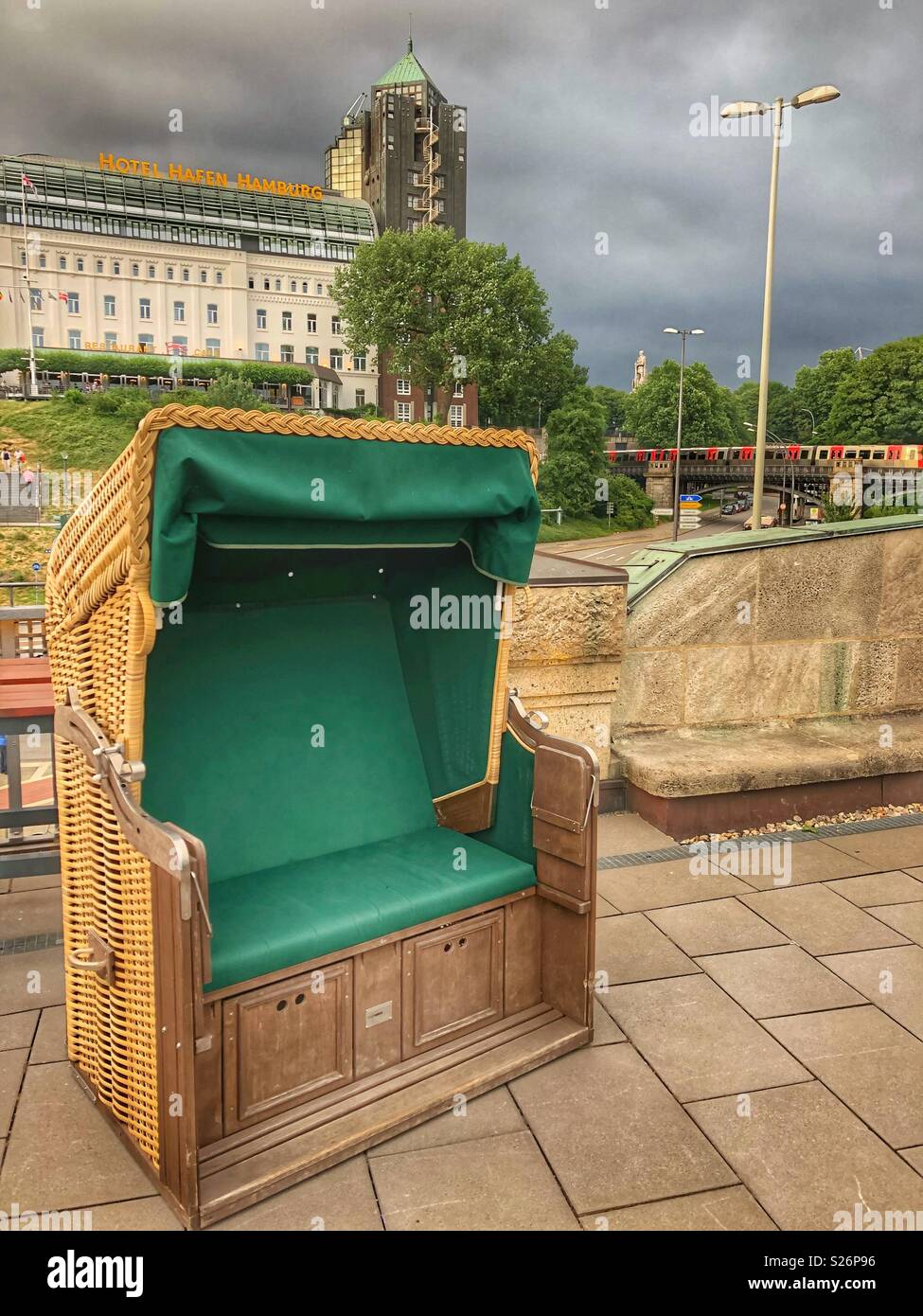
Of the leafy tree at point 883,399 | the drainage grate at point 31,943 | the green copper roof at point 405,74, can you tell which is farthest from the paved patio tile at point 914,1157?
the green copper roof at point 405,74

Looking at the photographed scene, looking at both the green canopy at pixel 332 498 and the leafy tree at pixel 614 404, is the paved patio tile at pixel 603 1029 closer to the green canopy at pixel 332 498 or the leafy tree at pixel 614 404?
the green canopy at pixel 332 498

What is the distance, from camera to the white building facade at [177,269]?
76125 millimetres

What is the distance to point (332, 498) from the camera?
9.81 feet

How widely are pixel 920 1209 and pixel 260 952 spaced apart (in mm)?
2115

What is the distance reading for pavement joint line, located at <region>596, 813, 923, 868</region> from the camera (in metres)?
5.55

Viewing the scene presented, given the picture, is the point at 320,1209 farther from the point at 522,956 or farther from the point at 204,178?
the point at 204,178

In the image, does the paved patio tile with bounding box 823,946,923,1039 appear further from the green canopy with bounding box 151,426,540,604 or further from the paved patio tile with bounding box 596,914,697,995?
the green canopy with bounding box 151,426,540,604

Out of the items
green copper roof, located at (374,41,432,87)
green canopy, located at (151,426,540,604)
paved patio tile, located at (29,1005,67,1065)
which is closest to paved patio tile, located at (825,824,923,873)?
green canopy, located at (151,426,540,604)

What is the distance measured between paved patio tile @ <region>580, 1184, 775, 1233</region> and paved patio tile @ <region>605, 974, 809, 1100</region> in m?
0.52

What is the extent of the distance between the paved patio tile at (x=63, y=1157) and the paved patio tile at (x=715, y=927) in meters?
2.63

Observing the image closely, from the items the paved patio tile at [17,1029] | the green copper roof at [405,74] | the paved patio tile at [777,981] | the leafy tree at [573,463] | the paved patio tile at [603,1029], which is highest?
the green copper roof at [405,74]

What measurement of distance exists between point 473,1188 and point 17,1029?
201cm

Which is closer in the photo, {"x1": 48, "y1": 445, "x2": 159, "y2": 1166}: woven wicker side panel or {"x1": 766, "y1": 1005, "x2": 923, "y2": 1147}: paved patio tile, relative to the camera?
{"x1": 48, "y1": 445, "x2": 159, "y2": 1166}: woven wicker side panel

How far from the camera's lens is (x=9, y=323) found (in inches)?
2997
